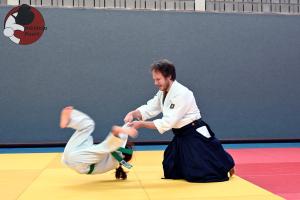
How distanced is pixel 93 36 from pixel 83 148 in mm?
5124

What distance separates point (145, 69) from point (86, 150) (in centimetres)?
511

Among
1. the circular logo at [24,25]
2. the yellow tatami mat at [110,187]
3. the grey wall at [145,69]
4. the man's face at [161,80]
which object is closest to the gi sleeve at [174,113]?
the man's face at [161,80]

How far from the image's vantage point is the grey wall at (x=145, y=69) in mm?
9008

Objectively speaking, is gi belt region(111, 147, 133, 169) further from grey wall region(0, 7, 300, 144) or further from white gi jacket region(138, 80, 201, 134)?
grey wall region(0, 7, 300, 144)

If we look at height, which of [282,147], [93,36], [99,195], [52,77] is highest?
[93,36]

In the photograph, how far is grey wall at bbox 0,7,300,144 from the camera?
355 inches

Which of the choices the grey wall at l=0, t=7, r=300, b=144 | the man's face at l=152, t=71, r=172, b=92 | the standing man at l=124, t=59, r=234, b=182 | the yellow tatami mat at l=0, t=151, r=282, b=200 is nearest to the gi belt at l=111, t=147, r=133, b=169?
the yellow tatami mat at l=0, t=151, r=282, b=200

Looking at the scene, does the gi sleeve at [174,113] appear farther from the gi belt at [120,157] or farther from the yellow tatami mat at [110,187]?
the yellow tatami mat at [110,187]

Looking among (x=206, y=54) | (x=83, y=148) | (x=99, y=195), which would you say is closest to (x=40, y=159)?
(x=83, y=148)

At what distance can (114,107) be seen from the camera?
30.4 ft

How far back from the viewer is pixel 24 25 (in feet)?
29.4

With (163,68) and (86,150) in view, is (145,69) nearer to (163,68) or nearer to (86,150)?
(163,68)

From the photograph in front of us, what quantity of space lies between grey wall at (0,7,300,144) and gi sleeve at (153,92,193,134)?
4709 millimetres

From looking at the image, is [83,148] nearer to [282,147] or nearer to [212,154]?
[212,154]
